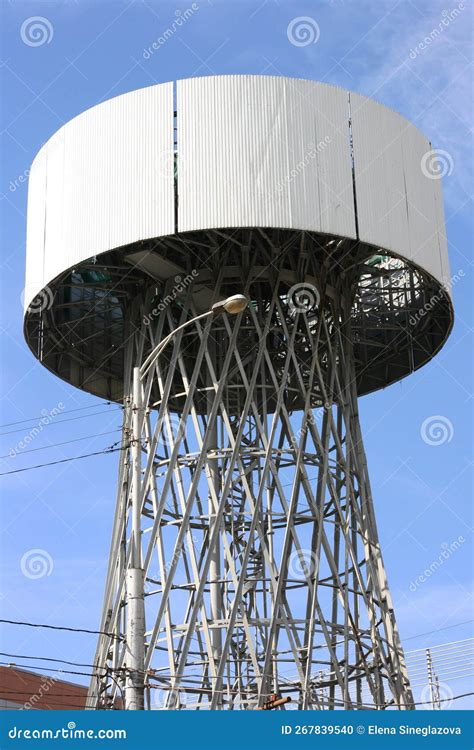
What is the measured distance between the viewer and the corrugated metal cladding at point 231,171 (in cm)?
2966

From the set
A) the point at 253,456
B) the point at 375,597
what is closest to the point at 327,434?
the point at 253,456

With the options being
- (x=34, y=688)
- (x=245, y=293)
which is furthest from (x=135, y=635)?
(x=34, y=688)

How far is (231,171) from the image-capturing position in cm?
2983

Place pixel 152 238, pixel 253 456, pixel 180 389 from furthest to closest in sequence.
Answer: pixel 180 389 → pixel 253 456 → pixel 152 238

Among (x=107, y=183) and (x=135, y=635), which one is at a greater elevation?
(x=107, y=183)

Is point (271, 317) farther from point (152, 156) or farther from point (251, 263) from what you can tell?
point (152, 156)

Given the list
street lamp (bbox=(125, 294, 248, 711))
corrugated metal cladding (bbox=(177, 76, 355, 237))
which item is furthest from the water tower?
street lamp (bbox=(125, 294, 248, 711))

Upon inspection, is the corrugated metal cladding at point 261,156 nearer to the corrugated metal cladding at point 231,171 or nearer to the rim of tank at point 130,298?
the corrugated metal cladding at point 231,171

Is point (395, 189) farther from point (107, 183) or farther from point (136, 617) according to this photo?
point (136, 617)

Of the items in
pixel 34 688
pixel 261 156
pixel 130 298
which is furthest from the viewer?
pixel 34 688

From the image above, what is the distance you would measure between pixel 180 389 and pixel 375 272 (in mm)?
7314

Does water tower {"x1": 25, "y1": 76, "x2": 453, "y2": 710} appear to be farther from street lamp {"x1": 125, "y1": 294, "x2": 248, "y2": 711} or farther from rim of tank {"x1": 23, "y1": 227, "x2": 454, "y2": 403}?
street lamp {"x1": 125, "y1": 294, "x2": 248, "y2": 711}

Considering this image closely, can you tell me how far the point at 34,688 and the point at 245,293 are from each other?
22.2m

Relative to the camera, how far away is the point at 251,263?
1253 inches
